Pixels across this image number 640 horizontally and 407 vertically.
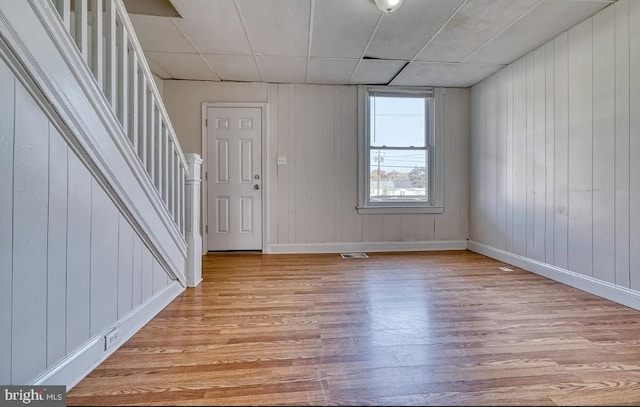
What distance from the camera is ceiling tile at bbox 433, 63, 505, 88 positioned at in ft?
10.7

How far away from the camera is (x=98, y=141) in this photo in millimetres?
1304

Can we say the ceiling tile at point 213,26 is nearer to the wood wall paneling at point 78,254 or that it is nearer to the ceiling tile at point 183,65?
the ceiling tile at point 183,65

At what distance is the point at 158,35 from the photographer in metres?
2.63

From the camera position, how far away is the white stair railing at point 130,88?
4.47 feet

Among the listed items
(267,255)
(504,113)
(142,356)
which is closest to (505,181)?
(504,113)

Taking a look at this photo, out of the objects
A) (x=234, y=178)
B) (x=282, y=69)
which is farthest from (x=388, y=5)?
(x=234, y=178)

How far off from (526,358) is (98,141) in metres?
2.20

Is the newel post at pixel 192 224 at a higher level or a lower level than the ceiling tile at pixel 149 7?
lower

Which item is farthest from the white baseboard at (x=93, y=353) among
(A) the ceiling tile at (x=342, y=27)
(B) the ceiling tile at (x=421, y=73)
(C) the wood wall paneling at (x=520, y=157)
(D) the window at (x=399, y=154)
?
(C) the wood wall paneling at (x=520, y=157)

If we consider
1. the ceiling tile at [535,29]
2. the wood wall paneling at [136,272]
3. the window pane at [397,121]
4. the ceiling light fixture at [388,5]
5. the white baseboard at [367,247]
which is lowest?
the white baseboard at [367,247]

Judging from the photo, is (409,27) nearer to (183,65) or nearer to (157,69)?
(183,65)

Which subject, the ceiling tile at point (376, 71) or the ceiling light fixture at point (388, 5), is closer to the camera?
the ceiling light fixture at point (388, 5)

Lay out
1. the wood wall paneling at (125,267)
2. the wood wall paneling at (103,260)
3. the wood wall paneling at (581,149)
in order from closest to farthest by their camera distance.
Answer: the wood wall paneling at (103,260) → the wood wall paneling at (125,267) → the wood wall paneling at (581,149)

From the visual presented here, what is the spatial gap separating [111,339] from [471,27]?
10.9ft
